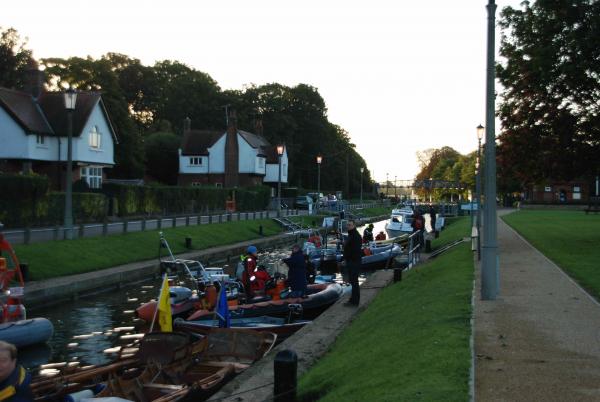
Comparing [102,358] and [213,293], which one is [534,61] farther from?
[102,358]

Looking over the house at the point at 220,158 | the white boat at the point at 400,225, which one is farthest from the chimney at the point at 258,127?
the white boat at the point at 400,225

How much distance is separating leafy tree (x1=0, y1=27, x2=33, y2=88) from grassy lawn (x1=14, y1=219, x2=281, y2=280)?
37.2 m

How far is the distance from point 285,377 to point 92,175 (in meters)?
51.6

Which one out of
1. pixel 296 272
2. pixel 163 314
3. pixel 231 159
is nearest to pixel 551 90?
pixel 296 272

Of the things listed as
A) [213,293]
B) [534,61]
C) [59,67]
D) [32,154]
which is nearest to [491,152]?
[213,293]

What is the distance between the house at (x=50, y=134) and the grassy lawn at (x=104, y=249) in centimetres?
1449

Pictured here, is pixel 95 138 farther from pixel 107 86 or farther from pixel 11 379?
pixel 11 379

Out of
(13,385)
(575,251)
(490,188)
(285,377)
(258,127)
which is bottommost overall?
(285,377)

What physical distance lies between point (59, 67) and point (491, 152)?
66.8m

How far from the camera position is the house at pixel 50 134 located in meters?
50.0

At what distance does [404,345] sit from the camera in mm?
11203

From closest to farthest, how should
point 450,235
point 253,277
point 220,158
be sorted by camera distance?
point 253,277 → point 450,235 → point 220,158

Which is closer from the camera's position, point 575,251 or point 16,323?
point 16,323

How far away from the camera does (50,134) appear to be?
52219 mm
